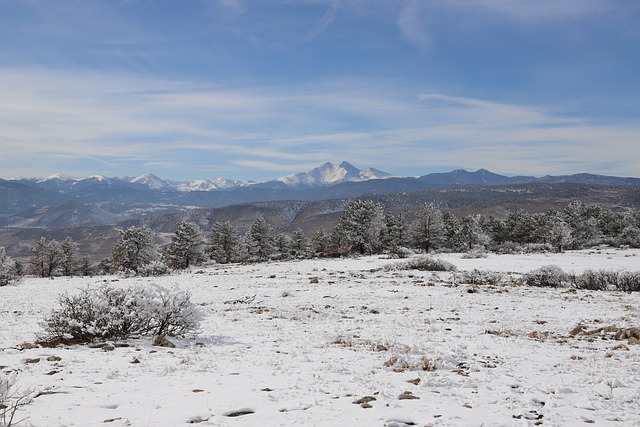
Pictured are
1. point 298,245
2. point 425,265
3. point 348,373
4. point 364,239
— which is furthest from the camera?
point 298,245

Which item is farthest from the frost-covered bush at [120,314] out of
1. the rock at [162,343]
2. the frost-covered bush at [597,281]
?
the frost-covered bush at [597,281]

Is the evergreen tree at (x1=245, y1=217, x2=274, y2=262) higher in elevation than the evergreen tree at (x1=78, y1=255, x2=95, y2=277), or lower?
higher

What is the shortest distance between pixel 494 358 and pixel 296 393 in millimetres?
5063

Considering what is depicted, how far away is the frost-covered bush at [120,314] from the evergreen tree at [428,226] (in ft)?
190

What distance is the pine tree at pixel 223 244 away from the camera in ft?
225

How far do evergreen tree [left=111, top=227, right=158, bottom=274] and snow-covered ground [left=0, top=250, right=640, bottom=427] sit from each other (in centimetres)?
4197

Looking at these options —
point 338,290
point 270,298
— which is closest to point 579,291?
point 338,290

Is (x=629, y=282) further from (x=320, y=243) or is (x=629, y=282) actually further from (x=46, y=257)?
(x=46, y=257)

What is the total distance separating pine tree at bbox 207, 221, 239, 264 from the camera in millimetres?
68438

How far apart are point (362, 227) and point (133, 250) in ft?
110

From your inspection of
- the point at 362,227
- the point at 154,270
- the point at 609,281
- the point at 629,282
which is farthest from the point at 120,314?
the point at 362,227

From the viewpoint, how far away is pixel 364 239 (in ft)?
216

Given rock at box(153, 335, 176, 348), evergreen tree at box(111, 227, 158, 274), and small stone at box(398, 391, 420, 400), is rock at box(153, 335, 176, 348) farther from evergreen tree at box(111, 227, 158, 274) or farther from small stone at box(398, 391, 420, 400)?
evergreen tree at box(111, 227, 158, 274)

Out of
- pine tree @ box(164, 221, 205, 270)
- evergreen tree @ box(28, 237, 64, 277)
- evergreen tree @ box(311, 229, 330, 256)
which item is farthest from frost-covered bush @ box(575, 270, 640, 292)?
evergreen tree @ box(28, 237, 64, 277)
